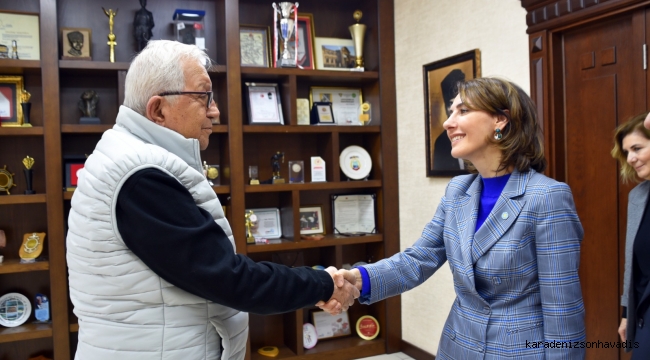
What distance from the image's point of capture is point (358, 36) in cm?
420

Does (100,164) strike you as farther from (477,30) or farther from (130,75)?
(477,30)

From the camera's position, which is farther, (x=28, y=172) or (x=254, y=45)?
(x=254, y=45)

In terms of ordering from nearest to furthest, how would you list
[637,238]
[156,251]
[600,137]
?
1. [156,251]
2. [637,238]
3. [600,137]

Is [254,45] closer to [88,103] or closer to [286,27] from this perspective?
[286,27]

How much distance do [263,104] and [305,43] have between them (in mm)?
595

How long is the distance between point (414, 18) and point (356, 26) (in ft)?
1.52

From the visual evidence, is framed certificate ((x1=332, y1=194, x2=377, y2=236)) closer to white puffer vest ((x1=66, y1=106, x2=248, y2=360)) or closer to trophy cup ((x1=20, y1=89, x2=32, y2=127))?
trophy cup ((x1=20, y1=89, x2=32, y2=127))

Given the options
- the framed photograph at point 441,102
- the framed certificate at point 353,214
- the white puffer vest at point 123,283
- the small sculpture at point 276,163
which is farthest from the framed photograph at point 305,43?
the white puffer vest at point 123,283

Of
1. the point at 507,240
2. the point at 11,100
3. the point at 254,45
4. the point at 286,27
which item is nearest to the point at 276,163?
the point at 254,45

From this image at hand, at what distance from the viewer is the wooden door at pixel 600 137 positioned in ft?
8.33

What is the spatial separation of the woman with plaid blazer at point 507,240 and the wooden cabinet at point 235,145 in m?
2.16

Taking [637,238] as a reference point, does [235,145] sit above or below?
above

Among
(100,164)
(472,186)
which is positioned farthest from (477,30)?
(100,164)

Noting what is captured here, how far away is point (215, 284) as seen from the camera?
1.46m
